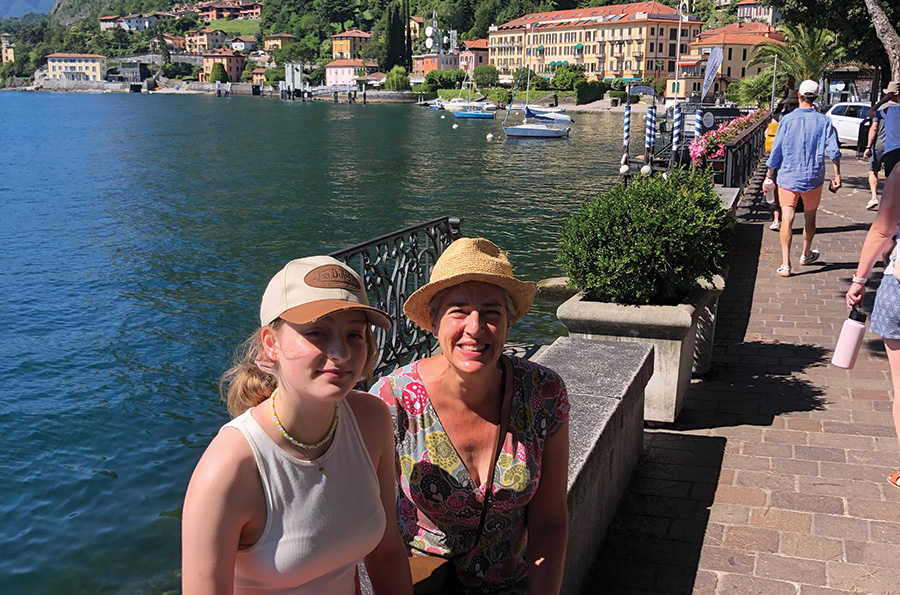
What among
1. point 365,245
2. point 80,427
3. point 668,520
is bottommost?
point 80,427

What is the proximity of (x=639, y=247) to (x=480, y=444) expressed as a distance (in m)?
3.15

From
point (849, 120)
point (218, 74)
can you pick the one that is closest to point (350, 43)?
point (218, 74)

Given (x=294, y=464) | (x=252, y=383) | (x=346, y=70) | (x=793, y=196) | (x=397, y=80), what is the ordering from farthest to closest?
(x=346, y=70)
(x=397, y=80)
(x=793, y=196)
(x=252, y=383)
(x=294, y=464)

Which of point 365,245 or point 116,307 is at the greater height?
point 365,245

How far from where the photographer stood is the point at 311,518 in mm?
1996

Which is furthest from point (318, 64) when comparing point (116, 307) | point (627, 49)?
point (116, 307)

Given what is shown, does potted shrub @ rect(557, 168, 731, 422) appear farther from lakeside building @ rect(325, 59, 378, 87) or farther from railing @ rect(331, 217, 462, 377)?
lakeside building @ rect(325, 59, 378, 87)

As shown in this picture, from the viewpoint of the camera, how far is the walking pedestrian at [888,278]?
414 centimetres

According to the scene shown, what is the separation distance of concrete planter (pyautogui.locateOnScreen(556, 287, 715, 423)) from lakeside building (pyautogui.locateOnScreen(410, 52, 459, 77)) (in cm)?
15586

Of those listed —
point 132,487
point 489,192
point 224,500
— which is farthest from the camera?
point 489,192

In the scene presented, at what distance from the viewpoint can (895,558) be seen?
12.7ft

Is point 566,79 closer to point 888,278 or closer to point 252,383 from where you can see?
point 888,278

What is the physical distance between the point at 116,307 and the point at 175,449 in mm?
7426

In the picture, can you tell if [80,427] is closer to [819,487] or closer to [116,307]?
[116,307]
